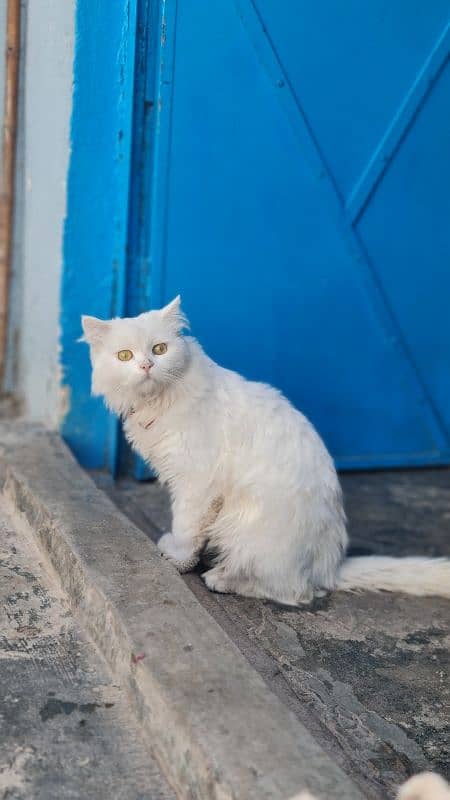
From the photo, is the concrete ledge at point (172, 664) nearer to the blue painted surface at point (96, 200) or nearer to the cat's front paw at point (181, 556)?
the cat's front paw at point (181, 556)

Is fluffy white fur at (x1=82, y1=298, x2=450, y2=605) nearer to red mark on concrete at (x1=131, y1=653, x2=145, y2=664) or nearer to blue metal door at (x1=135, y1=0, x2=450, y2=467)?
red mark on concrete at (x1=131, y1=653, x2=145, y2=664)

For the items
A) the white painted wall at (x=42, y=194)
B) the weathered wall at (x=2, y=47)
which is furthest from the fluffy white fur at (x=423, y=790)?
the weathered wall at (x=2, y=47)

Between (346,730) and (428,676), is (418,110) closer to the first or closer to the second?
(428,676)

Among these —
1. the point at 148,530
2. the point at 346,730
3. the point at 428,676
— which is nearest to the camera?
the point at 346,730

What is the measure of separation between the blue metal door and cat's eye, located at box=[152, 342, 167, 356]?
1.12 meters

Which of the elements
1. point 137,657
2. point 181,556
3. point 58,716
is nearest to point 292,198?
point 181,556

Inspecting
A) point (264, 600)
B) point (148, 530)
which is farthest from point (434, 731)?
point (148, 530)

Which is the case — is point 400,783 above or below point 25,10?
below

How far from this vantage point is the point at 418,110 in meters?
4.42

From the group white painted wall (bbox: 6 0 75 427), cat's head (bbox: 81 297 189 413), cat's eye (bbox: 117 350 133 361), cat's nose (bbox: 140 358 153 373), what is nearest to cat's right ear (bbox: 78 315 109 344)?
cat's head (bbox: 81 297 189 413)

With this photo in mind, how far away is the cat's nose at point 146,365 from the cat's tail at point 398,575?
3.70 ft

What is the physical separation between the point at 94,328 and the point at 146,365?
0.83 feet

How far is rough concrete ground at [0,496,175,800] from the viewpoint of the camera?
2.13 metres

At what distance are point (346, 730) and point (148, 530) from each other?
4.86ft
